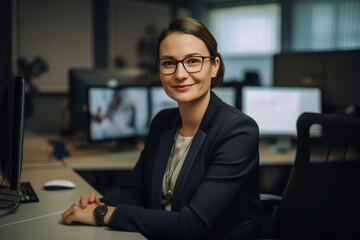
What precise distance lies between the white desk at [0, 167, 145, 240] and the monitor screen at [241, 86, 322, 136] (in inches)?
57.8

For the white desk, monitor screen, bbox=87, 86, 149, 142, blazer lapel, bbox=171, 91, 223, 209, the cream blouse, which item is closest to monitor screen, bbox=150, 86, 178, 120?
monitor screen, bbox=87, 86, 149, 142

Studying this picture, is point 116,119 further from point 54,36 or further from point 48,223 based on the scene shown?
point 54,36

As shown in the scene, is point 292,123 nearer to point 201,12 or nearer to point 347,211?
point 347,211

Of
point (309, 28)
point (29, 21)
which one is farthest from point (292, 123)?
point (309, 28)

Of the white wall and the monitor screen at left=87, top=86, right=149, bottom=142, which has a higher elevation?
the white wall

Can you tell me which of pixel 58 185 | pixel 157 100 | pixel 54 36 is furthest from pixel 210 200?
pixel 54 36

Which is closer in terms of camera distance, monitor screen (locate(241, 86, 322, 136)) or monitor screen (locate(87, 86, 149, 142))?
monitor screen (locate(87, 86, 149, 142))

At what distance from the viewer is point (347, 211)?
48.1 inches

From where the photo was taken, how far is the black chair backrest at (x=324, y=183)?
122 centimetres

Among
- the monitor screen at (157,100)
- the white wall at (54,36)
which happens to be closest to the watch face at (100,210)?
the monitor screen at (157,100)

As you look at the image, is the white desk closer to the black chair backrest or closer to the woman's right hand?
the woman's right hand

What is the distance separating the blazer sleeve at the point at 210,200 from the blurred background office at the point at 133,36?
69.2 inches

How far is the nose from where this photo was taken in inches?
51.9

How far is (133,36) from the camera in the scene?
17.0 ft
